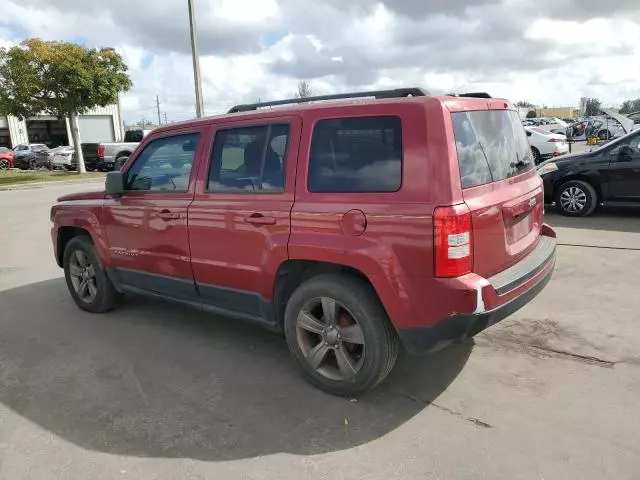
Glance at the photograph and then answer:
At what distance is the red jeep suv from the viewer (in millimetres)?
2992

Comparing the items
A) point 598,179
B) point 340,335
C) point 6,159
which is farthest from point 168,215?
point 6,159

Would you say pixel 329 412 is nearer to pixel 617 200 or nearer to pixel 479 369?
pixel 479 369

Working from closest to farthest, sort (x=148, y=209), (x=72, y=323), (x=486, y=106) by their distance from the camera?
(x=486, y=106), (x=148, y=209), (x=72, y=323)

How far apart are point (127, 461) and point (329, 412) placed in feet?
3.86

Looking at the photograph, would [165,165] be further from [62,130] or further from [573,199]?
[62,130]

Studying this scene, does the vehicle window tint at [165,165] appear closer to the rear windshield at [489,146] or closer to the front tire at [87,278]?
the front tire at [87,278]

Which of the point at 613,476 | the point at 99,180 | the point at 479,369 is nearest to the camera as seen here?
the point at 613,476

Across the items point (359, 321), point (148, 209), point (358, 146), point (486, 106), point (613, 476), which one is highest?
point (486, 106)

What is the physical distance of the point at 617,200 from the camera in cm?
893

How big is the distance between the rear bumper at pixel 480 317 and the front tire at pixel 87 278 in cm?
326

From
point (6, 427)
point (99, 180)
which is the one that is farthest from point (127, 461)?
point (99, 180)

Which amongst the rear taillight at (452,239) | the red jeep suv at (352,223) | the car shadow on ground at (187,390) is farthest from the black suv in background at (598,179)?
the rear taillight at (452,239)

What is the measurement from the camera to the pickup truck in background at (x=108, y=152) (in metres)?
25.2

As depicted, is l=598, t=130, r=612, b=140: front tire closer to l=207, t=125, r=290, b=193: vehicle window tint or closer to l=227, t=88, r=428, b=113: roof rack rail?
l=227, t=88, r=428, b=113: roof rack rail
